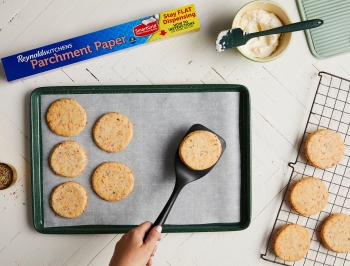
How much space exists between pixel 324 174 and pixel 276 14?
23.4 inches

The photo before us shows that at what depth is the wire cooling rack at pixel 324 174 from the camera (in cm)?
135

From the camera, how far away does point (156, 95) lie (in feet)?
4.24

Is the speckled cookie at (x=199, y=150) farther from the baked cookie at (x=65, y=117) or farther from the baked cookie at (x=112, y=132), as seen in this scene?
the baked cookie at (x=65, y=117)

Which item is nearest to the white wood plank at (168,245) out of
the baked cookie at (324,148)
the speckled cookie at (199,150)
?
the speckled cookie at (199,150)

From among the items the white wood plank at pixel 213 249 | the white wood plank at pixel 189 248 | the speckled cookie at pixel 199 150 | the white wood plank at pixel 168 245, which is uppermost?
the speckled cookie at pixel 199 150

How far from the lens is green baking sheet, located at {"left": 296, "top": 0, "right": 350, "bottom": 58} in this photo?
1.33 m

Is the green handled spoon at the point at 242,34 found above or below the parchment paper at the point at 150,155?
above

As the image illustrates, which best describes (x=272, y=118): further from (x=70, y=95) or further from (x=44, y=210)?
(x=44, y=210)

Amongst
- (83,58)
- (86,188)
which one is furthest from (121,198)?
(83,58)

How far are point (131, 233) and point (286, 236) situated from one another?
56 cm

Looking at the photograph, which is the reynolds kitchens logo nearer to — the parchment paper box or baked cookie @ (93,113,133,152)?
the parchment paper box

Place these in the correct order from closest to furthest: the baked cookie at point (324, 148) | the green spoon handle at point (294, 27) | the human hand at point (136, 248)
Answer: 1. the human hand at point (136, 248)
2. the green spoon handle at point (294, 27)
3. the baked cookie at point (324, 148)

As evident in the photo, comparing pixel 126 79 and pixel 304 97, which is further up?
pixel 126 79

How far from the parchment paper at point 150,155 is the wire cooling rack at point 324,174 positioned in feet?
0.86
